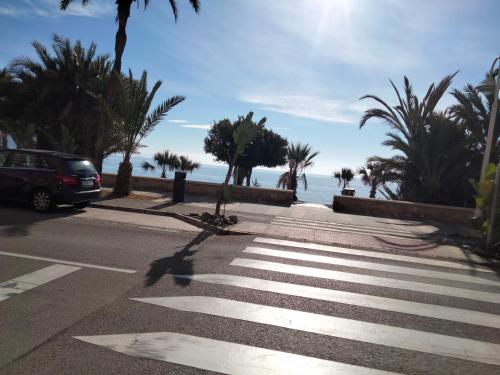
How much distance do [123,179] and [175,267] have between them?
971 centimetres

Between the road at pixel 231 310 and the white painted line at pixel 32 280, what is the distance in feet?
0.08

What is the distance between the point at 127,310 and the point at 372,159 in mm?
16794

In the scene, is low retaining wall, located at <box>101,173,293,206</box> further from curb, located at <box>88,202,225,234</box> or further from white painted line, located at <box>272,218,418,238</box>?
curb, located at <box>88,202,225,234</box>

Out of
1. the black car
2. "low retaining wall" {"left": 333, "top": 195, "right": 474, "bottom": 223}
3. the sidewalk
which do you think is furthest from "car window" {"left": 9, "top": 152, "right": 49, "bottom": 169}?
"low retaining wall" {"left": 333, "top": 195, "right": 474, "bottom": 223}

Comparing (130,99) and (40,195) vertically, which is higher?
(130,99)

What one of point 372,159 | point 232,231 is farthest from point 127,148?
point 372,159

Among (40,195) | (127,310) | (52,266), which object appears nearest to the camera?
(127,310)

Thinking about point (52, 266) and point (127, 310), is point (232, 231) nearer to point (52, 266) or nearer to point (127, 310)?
point (52, 266)

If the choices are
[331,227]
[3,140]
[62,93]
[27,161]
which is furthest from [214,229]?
[3,140]

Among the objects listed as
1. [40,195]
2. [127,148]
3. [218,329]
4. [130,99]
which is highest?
[130,99]

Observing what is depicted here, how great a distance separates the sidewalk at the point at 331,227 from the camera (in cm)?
970

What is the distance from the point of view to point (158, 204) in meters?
13.7

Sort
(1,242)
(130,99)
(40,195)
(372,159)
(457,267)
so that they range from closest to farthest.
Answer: (1,242), (457,267), (40,195), (130,99), (372,159)

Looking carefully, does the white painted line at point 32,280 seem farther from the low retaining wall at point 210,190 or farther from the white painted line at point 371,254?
the low retaining wall at point 210,190
